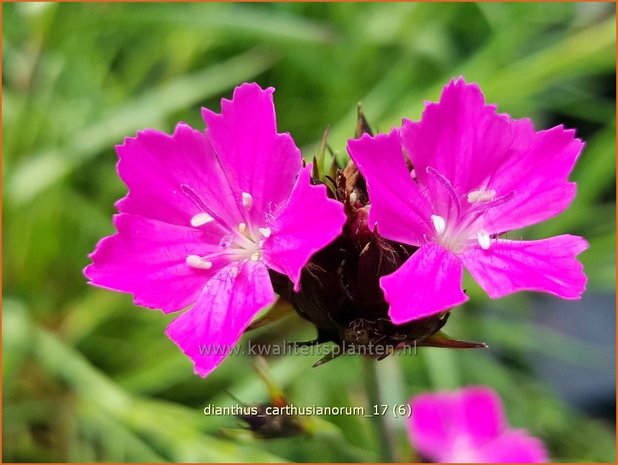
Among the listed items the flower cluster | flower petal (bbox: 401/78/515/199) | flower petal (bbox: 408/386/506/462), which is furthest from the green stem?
flower petal (bbox: 408/386/506/462)

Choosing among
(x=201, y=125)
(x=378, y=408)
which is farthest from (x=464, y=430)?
(x=201, y=125)

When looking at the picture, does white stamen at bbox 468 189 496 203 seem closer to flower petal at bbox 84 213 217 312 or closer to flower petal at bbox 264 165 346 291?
flower petal at bbox 264 165 346 291

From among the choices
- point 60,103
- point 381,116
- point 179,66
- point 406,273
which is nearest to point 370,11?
point 381,116

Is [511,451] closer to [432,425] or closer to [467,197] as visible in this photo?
[432,425]

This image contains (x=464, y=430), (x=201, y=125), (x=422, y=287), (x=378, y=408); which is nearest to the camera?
(x=422, y=287)

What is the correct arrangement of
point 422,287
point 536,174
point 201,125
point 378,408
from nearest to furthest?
point 422,287 → point 536,174 → point 378,408 → point 201,125

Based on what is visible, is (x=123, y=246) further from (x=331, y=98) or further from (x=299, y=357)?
(x=331, y=98)
